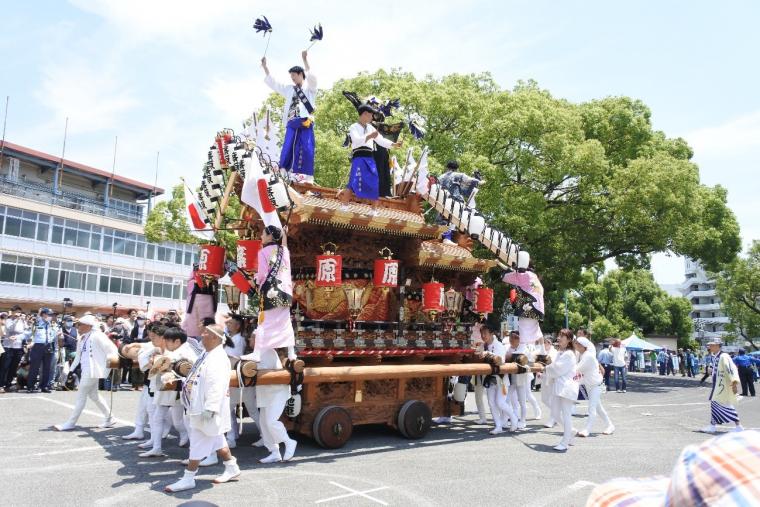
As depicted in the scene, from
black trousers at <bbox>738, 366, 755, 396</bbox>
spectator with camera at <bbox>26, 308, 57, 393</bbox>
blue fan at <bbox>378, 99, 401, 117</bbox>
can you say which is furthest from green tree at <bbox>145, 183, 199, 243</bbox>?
black trousers at <bbox>738, 366, 755, 396</bbox>

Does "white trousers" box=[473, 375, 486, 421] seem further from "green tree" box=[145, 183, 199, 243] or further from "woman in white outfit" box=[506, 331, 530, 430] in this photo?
"green tree" box=[145, 183, 199, 243]

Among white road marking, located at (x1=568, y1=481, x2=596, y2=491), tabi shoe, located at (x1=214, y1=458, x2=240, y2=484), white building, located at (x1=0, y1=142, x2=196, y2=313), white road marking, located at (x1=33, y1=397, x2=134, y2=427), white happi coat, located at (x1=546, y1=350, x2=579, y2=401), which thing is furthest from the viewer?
white building, located at (x1=0, y1=142, x2=196, y2=313)

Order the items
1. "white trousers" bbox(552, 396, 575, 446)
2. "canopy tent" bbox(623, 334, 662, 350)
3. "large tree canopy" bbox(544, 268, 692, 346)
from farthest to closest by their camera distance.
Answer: "large tree canopy" bbox(544, 268, 692, 346) < "canopy tent" bbox(623, 334, 662, 350) < "white trousers" bbox(552, 396, 575, 446)

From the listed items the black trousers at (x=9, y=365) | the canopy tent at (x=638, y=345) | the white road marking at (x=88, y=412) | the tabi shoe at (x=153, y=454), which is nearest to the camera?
the tabi shoe at (x=153, y=454)

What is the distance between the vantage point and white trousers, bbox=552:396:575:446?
9.28 m

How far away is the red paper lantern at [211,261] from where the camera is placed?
9.80 m

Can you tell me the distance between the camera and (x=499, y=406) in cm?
1099

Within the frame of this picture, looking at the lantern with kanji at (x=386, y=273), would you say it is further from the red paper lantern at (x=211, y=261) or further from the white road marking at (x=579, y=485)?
the white road marking at (x=579, y=485)

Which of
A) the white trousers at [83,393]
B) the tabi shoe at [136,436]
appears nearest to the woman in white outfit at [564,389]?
the tabi shoe at [136,436]

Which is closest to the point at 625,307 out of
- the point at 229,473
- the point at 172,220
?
the point at 172,220

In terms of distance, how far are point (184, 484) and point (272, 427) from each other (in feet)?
5.59

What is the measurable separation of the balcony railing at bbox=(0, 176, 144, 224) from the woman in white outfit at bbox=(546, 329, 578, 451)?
3162cm

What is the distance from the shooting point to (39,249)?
1234 inches

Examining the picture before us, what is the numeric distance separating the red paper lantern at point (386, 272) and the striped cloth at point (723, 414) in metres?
7.62
